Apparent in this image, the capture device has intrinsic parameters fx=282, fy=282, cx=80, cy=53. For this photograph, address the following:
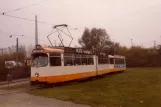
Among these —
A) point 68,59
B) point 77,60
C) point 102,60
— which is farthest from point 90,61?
point 68,59

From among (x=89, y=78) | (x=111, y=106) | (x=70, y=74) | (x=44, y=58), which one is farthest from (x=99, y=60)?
(x=111, y=106)

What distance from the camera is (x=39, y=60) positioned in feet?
73.3

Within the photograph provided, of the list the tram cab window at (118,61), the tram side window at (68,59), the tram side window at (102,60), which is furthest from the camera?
the tram cab window at (118,61)

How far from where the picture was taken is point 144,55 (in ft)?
228

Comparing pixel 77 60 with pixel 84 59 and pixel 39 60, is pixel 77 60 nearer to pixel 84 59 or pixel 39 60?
pixel 84 59

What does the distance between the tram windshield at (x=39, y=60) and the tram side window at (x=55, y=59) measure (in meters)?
0.39

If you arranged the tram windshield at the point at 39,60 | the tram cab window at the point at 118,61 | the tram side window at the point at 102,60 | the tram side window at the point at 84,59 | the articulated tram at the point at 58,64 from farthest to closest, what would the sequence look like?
the tram cab window at the point at 118,61
the tram side window at the point at 102,60
the tram side window at the point at 84,59
the tram windshield at the point at 39,60
the articulated tram at the point at 58,64

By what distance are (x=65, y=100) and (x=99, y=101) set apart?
1.97 m

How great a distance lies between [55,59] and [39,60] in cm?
127

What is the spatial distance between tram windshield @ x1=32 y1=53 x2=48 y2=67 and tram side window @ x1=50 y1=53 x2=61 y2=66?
15.5 inches

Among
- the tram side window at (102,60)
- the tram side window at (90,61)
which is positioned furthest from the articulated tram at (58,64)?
the tram side window at (102,60)

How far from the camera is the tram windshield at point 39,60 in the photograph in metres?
22.0

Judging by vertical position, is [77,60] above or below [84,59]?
below

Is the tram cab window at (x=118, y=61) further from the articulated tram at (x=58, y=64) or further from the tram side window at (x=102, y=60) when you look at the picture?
the articulated tram at (x=58, y=64)
